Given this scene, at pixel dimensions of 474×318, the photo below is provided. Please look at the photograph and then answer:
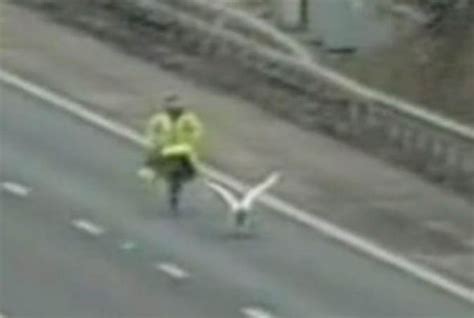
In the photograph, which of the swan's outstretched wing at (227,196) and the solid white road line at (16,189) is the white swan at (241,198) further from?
the solid white road line at (16,189)

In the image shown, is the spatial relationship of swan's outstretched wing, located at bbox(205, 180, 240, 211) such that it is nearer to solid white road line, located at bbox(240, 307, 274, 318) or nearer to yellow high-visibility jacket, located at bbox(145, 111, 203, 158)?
yellow high-visibility jacket, located at bbox(145, 111, 203, 158)

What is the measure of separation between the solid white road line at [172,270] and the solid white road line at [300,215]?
265cm

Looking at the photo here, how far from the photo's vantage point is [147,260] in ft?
101

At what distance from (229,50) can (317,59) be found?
1.71m

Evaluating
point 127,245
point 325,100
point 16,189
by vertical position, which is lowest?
point 16,189

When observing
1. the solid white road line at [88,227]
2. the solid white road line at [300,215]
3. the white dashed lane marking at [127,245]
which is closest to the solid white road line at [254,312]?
the solid white road line at [300,215]

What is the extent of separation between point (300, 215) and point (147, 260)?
3.25 metres

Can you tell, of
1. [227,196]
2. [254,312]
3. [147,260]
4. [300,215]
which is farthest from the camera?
[300,215]

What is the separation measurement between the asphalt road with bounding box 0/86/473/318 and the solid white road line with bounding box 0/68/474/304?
0.20 m

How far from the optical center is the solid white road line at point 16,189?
33750 mm

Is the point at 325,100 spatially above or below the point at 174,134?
above

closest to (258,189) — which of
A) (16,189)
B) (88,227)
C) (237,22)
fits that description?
(88,227)

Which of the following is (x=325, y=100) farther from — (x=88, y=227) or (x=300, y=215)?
(x=88, y=227)

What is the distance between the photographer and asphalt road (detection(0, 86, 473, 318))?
95.9ft
